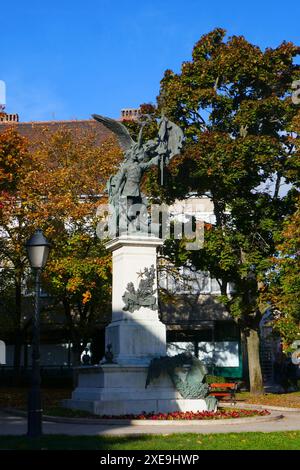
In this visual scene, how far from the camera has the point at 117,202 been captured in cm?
2055

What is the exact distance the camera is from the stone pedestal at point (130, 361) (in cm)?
1792

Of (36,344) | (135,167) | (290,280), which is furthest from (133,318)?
(290,280)

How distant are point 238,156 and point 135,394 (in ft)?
41.8

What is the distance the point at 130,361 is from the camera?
18.5 meters

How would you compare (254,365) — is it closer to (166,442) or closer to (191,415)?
(191,415)

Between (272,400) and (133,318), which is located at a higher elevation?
(133,318)

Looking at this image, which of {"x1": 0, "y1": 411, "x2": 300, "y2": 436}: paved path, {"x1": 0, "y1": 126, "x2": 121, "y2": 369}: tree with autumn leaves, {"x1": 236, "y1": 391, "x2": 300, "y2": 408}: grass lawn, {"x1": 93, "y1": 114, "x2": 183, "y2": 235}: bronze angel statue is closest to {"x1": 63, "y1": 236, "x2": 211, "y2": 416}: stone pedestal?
{"x1": 93, "y1": 114, "x2": 183, "y2": 235}: bronze angel statue

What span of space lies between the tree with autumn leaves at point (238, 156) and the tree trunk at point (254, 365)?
0.04 m

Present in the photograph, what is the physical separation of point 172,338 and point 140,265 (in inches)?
993

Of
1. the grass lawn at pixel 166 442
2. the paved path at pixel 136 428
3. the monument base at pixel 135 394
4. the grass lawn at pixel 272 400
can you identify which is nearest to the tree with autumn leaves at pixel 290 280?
the grass lawn at pixel 272 400

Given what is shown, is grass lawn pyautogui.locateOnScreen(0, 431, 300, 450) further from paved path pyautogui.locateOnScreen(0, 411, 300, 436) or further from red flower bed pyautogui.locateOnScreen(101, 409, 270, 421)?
red flower bed pyautogui.locateOnScreen(101, 409, 270, 421)

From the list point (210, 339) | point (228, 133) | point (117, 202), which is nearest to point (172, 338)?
point (210, 339)

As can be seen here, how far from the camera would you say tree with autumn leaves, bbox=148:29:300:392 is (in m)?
28.2

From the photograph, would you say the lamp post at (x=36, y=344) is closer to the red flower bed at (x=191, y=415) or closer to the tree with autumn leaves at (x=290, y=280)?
the red flower bed at (x=191, y=415)
